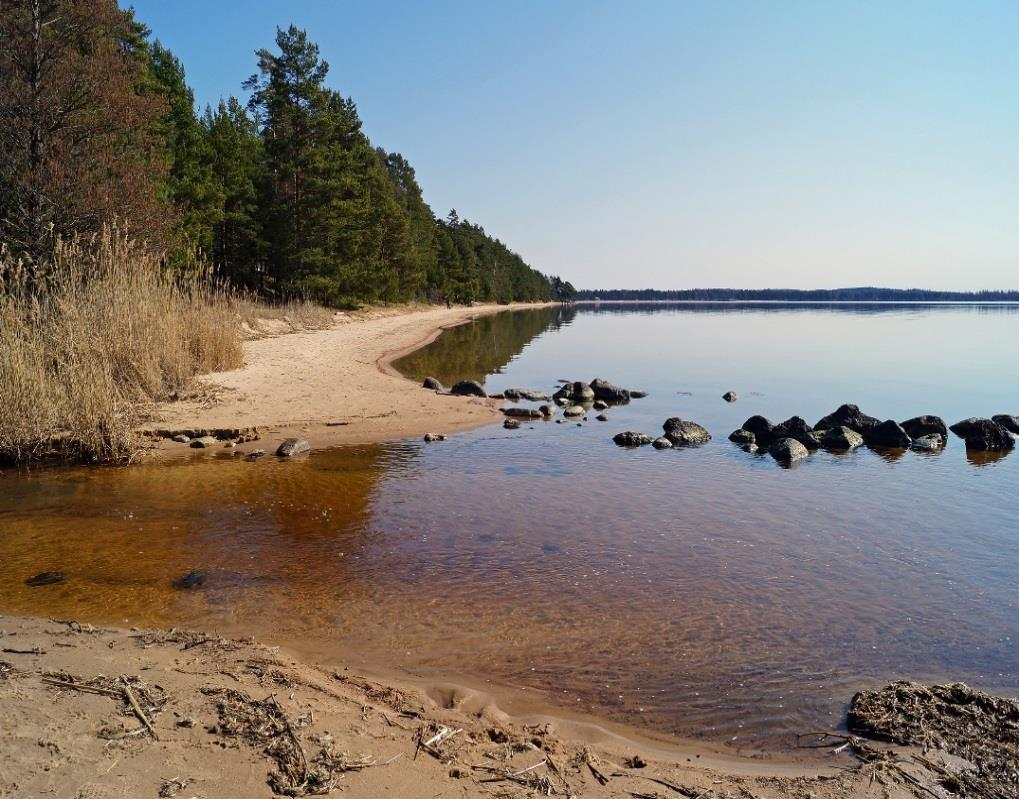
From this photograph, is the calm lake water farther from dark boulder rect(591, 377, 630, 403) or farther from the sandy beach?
dark boulder rect(591, 377, 630, 403)

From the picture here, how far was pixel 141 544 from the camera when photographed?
24.7ft

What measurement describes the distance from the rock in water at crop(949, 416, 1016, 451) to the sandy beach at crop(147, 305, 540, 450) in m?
11.9

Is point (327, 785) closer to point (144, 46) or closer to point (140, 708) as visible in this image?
point (140, 708)

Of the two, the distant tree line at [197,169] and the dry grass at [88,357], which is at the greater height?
the distant tree line at [197,169]

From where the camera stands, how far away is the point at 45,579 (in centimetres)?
638

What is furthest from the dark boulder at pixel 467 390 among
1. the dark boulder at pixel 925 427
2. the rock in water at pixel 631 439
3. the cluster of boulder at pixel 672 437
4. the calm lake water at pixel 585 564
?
the dark boulder at pixel 925 427

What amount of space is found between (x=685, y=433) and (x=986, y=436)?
291 inches

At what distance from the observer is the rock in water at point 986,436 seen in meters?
15.4

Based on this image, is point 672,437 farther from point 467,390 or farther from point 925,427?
point 467,390

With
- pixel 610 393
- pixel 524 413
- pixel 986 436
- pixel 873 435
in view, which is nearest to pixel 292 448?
pixel 524 413

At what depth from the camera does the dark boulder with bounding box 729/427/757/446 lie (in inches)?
600

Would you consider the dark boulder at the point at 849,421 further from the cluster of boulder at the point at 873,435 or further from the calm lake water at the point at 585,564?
the calm lake water at the point at 585,564

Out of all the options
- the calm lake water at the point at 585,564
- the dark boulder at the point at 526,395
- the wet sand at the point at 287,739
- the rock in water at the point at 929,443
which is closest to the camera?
the wet sand at the point at 287,739

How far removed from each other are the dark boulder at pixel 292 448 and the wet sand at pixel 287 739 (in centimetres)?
727
